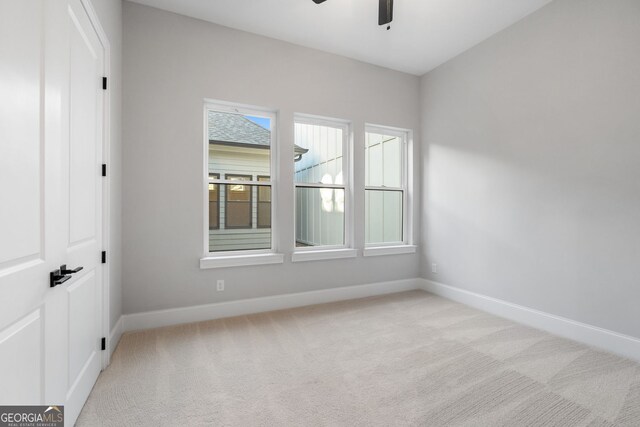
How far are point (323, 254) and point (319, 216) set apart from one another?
0.51 metres

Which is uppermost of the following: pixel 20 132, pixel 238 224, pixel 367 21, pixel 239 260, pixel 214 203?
pixel 367 21


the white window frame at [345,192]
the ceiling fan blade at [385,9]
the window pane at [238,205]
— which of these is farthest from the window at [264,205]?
the ceiling fan blade at [385,9]

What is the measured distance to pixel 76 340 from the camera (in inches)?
65.3

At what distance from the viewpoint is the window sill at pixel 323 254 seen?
3552 millimetres

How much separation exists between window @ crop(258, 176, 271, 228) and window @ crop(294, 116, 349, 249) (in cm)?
35

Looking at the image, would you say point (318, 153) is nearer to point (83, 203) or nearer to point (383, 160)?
point (383, 160)

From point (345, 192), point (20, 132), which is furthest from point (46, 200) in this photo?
point (345, 192)

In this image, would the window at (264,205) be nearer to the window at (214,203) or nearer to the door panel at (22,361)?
the window at (214,203)

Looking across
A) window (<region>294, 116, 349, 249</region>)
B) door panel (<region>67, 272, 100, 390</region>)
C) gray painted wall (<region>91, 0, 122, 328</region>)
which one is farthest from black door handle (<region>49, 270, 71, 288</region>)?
window (<region>294, 116, 349, 249</region>)

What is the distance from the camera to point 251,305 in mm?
3301

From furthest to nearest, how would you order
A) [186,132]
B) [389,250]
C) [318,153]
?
[389,250] → [318,153] → [186,132]

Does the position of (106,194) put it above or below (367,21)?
below

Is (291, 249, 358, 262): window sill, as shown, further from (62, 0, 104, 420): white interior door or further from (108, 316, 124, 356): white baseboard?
(62, 0, 104, 420): white interior door

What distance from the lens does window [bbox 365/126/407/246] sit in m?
4.18
